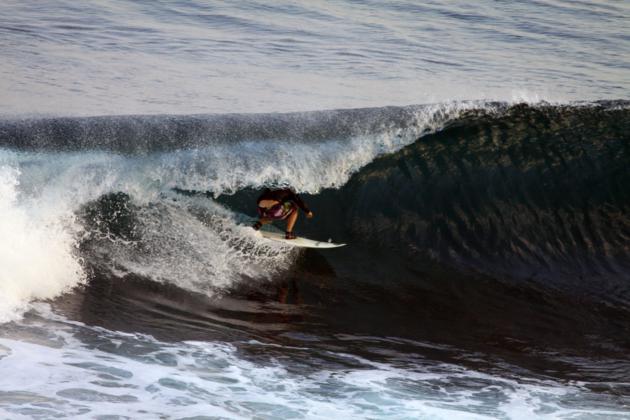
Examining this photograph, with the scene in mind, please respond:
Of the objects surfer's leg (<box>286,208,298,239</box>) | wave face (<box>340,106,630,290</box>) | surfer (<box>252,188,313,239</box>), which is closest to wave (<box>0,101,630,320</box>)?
wave face (<box>340,106,630,290</box>)

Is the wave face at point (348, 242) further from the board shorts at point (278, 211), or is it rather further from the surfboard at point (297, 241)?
the board shorts at point (278, 211)

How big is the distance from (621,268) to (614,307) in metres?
1.02

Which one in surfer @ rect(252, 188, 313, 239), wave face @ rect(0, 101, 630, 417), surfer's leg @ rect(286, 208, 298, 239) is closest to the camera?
wave face @ rect(0, 101, 630, 417)

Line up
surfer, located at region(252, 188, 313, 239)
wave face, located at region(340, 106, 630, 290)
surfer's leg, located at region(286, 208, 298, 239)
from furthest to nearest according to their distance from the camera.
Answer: wave face, located at region(340, 106, 630, 290) → surfer's leg, located at region(286, 208, 298, 239) → surfer, located at region(252, 188, 313, 239)

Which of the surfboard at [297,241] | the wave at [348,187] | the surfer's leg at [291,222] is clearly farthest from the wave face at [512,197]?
the surfer's leg at [291,222]

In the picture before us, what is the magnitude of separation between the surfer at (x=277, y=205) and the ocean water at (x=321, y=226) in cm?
42

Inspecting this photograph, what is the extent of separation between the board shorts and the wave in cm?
42

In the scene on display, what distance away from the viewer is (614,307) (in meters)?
9.28

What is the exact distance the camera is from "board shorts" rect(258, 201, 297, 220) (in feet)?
32.2

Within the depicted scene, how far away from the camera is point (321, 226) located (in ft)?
36.2

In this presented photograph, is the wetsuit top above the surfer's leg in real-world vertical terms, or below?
above

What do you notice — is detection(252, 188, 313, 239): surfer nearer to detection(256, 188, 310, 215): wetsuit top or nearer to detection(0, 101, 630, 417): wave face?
detection(256, 188, 310, 215): wetsuit top

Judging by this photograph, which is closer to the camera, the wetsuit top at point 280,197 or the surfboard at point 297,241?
the wetsuit top at point 280,197

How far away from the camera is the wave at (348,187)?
10000 millimetres
